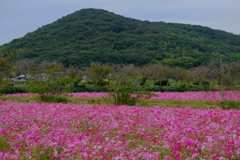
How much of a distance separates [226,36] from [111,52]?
245 ft

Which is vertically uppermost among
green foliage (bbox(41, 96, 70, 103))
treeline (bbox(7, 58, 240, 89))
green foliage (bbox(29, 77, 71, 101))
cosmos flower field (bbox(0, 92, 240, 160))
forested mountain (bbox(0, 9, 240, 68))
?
forested mountain (bbox(0, 9, 240, 68))

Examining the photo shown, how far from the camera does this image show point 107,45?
9562 cm

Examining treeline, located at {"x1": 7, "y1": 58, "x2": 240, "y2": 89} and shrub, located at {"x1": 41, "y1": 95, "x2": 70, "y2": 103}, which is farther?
shrub, located at {"x1": 41, "y1": 95, "x2": 70, "y2": 103}

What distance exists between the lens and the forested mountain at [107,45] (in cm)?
8012

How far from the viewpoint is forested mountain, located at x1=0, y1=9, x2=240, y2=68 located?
80.1 meters

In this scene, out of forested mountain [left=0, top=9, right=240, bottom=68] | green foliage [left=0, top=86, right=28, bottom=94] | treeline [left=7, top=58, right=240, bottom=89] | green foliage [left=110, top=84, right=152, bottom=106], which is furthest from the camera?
forested mountain [left=0, top=9, right=240, bottom=68]

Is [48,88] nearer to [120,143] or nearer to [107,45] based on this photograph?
[120,143]

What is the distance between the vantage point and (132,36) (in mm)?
105812

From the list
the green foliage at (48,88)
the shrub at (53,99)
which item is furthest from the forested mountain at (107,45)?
the shrub at (53,99)

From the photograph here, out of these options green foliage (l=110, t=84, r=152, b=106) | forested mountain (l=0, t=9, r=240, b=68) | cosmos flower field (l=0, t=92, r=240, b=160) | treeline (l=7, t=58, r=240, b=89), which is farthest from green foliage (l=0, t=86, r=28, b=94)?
forested mountain (l=0, t=9, r=240, b=68)

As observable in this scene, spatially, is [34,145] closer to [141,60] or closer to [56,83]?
[56,83]

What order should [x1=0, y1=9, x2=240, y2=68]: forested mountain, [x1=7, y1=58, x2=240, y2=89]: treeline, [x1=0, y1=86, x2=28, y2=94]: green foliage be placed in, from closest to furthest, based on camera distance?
[x1=7, y1=58, x2=240, y2=89]: treeline → [x1=0, y1=86, x2=28, y2=94]: green foliage → [x1=0, y1=9, x2=240, y2=68]: forested mountain

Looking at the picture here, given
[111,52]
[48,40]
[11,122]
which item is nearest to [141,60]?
[111,52]

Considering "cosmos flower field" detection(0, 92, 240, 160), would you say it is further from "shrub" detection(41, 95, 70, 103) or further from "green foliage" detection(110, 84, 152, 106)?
"shrub" detection(41, 95, 70, 103)
